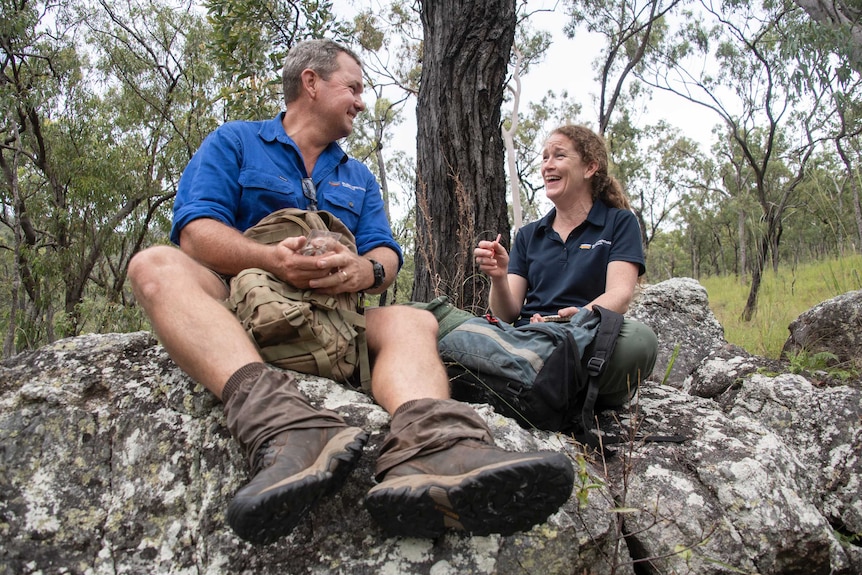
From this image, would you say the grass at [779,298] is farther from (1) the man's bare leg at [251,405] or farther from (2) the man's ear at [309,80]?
(1) the man's bare leg at [251,405]

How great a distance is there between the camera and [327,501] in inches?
57.6

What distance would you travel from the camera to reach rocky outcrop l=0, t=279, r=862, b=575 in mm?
1403

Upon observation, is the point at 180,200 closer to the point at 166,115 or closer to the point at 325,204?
the point at 325,204

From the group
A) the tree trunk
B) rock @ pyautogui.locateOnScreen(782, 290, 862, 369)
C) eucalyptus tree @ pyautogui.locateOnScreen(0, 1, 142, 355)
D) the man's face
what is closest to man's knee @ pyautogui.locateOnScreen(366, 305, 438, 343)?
the man's face

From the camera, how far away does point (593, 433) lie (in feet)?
6.64

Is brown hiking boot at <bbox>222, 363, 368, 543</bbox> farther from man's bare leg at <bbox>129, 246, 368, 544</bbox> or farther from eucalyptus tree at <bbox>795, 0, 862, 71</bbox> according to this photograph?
→ eucalyptus tree at <bbox>795, 0, 862, 71</bbox>

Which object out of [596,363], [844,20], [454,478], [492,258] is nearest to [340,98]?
[492,258]

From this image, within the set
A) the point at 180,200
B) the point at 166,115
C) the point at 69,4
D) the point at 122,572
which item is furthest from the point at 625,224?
the point at 69,4

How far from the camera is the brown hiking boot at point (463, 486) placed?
1.22 m

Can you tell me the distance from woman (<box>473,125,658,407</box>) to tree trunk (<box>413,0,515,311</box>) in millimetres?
604

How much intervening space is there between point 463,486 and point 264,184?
1455 mm

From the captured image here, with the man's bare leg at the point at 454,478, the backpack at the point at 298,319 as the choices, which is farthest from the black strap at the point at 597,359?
the backpack at the point at 298,319

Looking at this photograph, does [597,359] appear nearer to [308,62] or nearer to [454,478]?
[454,478]

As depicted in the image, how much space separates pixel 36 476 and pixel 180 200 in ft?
3.28
